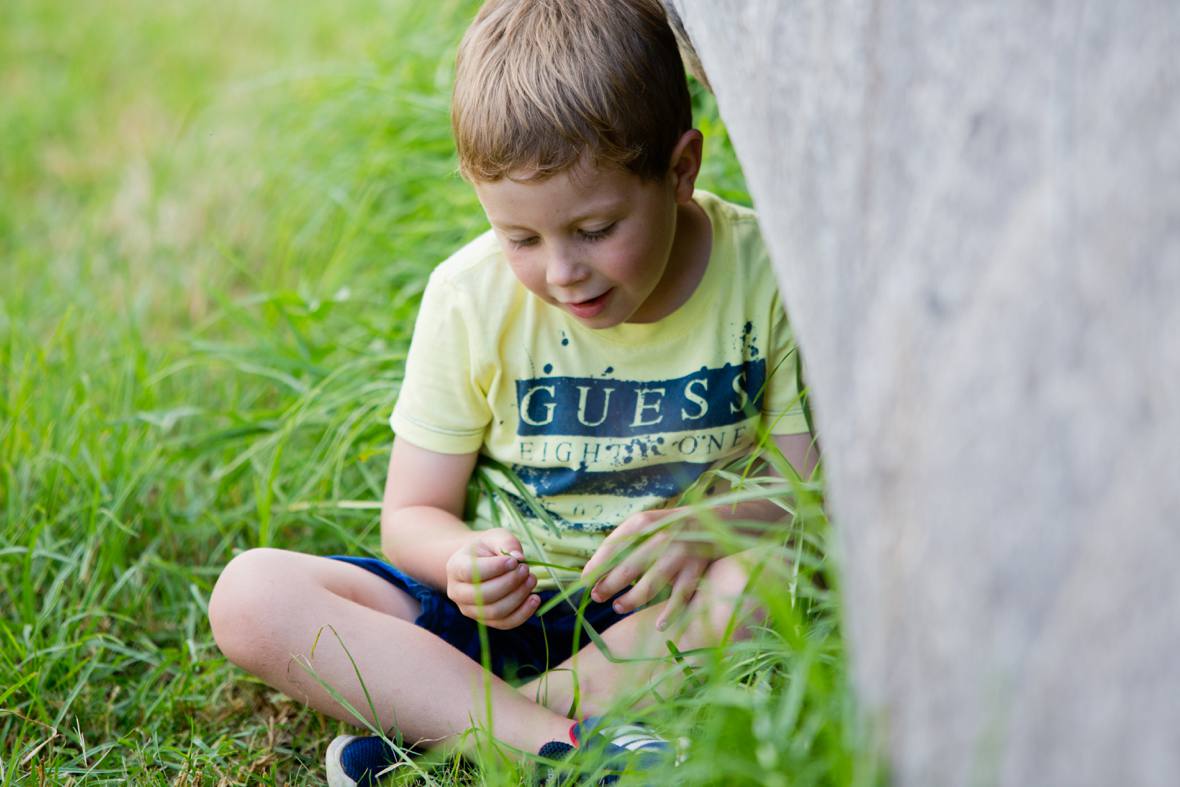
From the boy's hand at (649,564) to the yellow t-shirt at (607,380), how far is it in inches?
6.6

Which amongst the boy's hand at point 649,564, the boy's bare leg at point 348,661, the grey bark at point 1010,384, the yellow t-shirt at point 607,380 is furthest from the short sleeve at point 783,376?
the grey bark at point 1010,384

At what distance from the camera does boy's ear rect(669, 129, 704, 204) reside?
6.12 feet

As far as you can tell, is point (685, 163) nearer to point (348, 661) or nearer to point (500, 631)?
point (500, 631)

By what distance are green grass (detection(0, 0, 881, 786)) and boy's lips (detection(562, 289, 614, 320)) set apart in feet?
1.52

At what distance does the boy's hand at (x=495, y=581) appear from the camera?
178 centimetres

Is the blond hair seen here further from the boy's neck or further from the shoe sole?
the shoe sole

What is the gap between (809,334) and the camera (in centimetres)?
127

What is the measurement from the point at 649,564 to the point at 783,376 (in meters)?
0.41

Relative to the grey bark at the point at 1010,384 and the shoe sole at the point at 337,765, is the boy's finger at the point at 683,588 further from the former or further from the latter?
the grey bark at the point at 1010,384

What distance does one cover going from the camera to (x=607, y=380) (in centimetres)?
200

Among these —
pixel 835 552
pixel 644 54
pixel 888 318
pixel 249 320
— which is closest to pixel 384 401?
pixel 249 320

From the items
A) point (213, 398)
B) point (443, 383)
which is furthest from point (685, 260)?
point (213, 398)

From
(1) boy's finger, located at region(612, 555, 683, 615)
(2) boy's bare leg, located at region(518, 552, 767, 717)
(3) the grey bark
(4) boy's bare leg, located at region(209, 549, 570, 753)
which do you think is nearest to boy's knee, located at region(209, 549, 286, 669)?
(4) boy's bare leg, located at region(209, 549, 570, 753)

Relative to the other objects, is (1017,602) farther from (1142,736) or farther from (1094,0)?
(1094,0)
